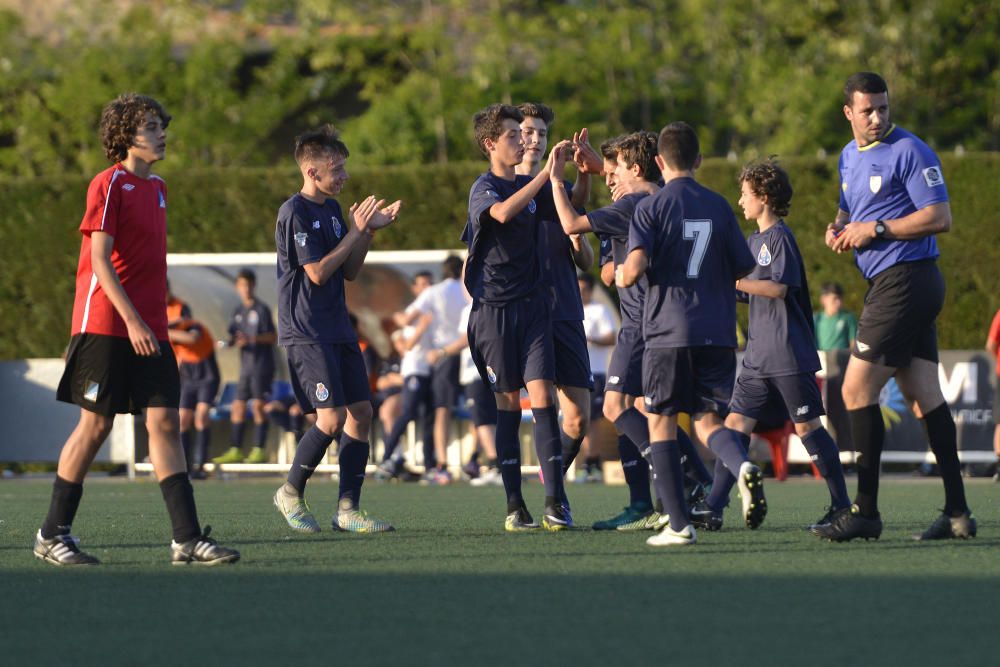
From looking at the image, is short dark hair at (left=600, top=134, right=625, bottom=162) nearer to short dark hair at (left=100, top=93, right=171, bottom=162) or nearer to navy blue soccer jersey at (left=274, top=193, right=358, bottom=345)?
navy blue soccer jersey at (left=274, top=193, right=358, bottom=345)

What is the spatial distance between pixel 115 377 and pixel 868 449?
3378mm

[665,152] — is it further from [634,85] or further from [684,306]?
[634,85]

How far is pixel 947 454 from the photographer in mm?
7520

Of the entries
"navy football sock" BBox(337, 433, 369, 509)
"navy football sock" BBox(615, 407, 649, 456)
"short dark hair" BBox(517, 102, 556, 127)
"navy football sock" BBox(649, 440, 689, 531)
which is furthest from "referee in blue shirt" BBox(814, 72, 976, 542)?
"navy football sock" BBox(337, 433, 369, 509)

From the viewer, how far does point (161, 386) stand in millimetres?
6711

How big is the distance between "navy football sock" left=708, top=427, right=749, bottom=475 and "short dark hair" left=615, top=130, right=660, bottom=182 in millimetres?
1494

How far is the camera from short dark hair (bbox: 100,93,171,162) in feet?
22.5

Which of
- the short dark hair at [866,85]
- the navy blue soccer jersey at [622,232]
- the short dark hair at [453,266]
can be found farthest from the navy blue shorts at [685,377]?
the short dark hair at [453,266]

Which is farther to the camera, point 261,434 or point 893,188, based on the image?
point 261,434

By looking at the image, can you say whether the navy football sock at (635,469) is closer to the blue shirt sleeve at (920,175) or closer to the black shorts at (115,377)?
the blue shirt sleeve at (920,175)

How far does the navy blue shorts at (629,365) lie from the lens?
28.0 ft

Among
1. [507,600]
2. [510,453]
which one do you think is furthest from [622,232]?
[507,600]

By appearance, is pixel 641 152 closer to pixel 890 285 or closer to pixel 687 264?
pixel 687 264

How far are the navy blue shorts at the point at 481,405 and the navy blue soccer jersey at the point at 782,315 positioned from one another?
6442 millimetres
